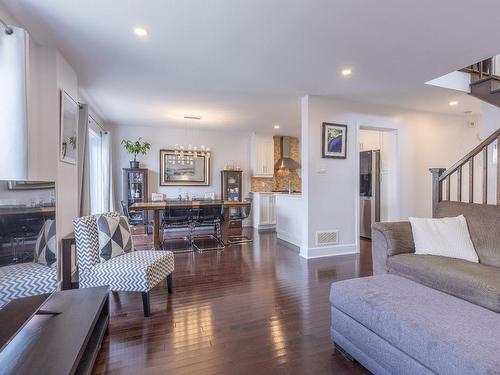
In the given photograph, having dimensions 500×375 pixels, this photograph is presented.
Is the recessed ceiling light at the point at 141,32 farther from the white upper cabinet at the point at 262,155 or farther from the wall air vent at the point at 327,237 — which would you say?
the white upper cabinet at the point at 262,155

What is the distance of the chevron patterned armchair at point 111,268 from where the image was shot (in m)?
2.26

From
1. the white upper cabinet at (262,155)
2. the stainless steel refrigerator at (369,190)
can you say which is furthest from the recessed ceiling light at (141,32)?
the white upper cabinet at (262,155)

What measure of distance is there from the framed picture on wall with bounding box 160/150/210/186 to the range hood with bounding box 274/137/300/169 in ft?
6.33

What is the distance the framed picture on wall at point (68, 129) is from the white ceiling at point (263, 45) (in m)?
0.46

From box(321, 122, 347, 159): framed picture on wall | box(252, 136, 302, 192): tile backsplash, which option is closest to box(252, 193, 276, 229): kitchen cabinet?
box(252, 136, 302, 192): tile backsplash

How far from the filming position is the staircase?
3579 millimetres

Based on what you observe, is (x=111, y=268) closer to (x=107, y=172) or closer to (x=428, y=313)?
(x=428, y=313)

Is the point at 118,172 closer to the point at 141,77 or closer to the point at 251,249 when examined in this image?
the point at 141,77

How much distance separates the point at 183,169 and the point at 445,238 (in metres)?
5.56

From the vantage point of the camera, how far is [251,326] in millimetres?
2094

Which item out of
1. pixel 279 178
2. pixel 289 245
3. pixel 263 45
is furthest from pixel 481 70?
pixel 279 178

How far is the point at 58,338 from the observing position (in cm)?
137

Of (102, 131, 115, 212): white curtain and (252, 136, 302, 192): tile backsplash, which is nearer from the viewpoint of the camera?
(102, 131, 115, 212): white curtain

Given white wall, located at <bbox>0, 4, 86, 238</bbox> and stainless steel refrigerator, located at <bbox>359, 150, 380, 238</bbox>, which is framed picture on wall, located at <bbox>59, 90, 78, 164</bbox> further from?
stainless steel refrigerator, located at <bbox>359, 150, 380, 238</bbox>
